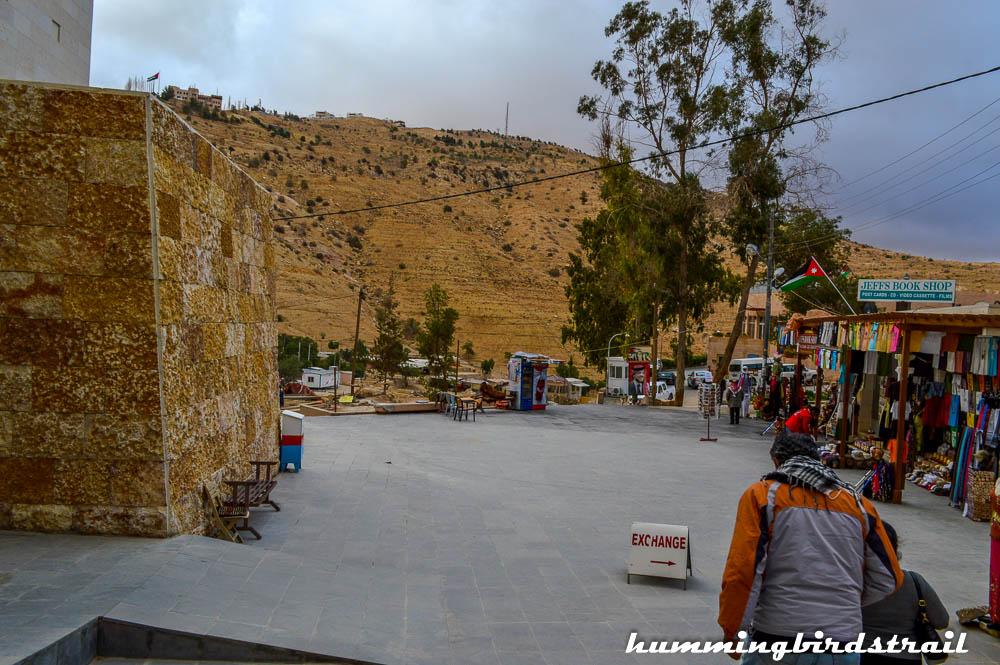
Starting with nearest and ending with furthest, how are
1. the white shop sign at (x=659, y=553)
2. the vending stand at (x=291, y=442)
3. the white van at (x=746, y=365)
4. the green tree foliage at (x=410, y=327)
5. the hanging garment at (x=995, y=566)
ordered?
the hanging garment at (x=995, y=566), the white shop sign at (x=659, y=553), the vending stand at (x=291, y=442), the white van at (x=746, y=365), the green tree foliage at (x=410, y=327)

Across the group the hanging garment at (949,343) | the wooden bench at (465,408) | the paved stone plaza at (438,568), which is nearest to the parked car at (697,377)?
the wooden bench at (465,408)

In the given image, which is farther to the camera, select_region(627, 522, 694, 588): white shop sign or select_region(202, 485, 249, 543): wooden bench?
select_region(202, 485, 249, 543): wooden bench

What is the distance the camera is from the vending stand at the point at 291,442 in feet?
37.8

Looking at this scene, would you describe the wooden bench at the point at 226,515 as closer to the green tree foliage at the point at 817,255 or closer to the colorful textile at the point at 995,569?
the colorful textile at the point at 995,569

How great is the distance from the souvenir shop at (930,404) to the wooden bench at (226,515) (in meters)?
9.11

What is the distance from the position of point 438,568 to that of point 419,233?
66536 mm

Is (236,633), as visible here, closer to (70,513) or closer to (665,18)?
(70,513)

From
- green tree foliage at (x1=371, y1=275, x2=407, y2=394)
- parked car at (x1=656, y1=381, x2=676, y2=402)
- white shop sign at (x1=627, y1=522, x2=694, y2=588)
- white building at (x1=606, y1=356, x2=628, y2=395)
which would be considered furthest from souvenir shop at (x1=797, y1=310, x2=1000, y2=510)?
green tree foliage at (x1=371, y1=275, x2=407, y2=394)

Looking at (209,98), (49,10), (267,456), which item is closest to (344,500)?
(267,456)

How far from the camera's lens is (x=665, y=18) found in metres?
31.6

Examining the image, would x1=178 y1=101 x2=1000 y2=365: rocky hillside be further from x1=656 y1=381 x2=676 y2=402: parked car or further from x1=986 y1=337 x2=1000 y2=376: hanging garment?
x1=986 y1=337 x2=1000 y2=376: hanging garment

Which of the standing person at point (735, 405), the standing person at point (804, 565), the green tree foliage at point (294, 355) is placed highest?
the standing person at point (804, 565)

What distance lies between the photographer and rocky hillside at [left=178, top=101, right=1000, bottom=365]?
5844cm

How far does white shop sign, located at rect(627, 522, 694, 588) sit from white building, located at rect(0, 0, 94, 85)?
8037 mm
